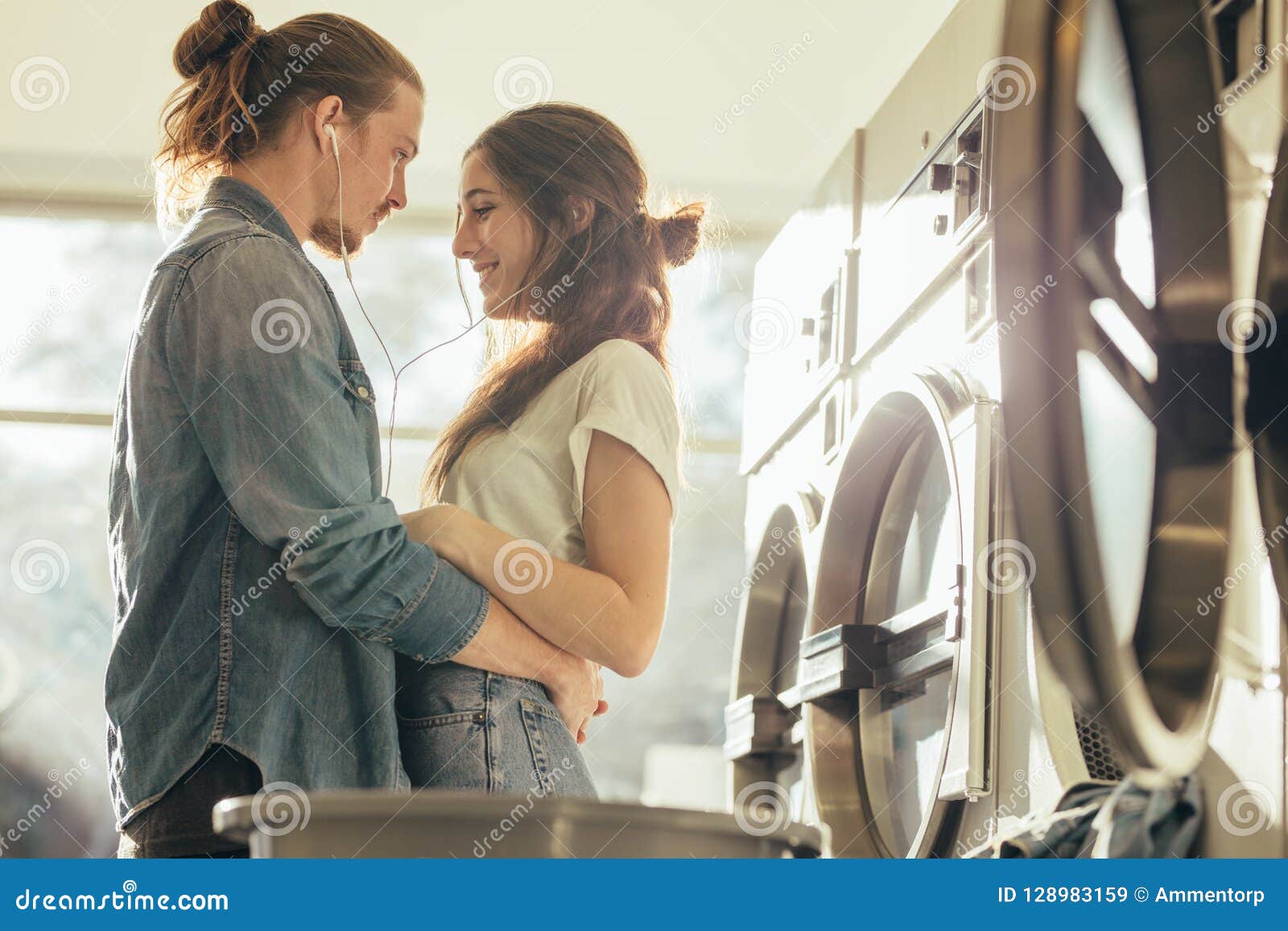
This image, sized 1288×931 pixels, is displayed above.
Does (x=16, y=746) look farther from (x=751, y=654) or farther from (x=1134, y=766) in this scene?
(x=1134, y=766)

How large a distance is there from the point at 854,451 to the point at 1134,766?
975mm

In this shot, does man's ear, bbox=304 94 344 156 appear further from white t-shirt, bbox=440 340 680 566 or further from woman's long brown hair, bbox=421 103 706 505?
white t-shirt, bbox=440 340 680 566

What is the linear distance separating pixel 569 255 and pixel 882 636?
1.10 meters

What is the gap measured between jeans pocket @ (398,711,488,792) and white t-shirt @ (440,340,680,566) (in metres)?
0.21

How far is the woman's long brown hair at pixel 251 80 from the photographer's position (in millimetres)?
1338

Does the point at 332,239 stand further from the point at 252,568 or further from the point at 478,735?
the point at 478,735

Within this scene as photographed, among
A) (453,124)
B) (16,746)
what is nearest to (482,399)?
(453,124)

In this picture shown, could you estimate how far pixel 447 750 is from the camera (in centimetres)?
120

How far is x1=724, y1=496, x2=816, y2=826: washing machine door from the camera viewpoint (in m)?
2.99

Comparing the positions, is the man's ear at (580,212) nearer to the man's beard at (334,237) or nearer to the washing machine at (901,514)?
the man's beard at (334,237)

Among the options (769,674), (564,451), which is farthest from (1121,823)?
(769,674)

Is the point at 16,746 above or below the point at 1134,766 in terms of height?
above

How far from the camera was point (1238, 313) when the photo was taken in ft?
4.71

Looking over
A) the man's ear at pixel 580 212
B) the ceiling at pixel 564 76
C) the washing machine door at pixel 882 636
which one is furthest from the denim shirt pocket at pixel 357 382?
the ceiling at pixel 564 76
